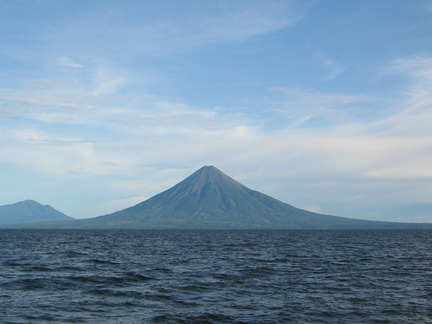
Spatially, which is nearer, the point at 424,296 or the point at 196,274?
the point at 424,296

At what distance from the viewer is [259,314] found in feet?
92.2

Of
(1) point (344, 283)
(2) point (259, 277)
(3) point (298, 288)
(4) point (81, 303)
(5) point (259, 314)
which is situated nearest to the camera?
(5) point (259, 314)

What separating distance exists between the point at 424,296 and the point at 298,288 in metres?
9.44

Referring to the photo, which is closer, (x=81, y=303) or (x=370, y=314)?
(x=370, y=314)

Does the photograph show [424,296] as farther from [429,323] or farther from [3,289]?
[3,289]

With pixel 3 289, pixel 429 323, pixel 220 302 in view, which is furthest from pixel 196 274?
pixel 429 323

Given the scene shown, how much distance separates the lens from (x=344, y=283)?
135ft

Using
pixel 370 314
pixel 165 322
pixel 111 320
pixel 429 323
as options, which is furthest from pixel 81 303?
pixel 429 323

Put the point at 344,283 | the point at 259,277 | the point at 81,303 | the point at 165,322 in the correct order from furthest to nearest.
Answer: the point at 259,277, the point at 344,283, the point at 81,303, the point at 165,322

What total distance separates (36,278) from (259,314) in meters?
22.8

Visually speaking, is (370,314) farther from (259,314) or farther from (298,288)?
(298,288)

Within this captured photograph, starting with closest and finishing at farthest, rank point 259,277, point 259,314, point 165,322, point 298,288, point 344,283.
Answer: point 165,322 → point 259,314 → point 298,288 → point 344,283 → point 259,277

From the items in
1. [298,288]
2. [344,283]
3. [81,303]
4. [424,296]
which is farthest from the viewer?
[344,283]

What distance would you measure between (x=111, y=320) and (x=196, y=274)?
812 inches
